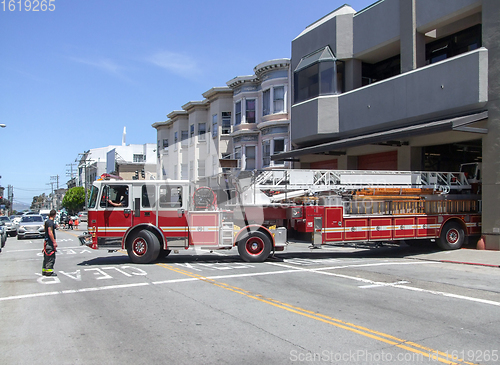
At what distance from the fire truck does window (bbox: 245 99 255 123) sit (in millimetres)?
17926

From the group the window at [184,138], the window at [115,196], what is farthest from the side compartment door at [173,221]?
the window at [184,138]

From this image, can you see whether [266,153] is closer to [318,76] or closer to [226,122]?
[226,122]

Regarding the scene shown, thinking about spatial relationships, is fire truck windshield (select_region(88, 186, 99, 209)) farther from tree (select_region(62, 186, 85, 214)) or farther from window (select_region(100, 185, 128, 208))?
tree (select_region(62, 186, 85, 214))

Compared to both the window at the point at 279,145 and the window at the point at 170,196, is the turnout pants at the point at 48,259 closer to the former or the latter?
the window at the point at 170,196

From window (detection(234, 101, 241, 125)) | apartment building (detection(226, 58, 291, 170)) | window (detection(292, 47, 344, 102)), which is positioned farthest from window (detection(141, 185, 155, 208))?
window (detection(234, 101, 241, 125))

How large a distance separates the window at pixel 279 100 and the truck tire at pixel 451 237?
15.4 meters

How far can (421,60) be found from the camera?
1866 centimetres

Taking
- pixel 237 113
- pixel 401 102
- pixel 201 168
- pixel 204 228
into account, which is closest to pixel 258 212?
pixel 204 228

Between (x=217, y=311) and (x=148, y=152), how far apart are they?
219 ft

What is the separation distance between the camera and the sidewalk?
1345 cm

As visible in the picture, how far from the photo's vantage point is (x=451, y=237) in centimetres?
1597

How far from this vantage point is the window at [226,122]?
35.6 m

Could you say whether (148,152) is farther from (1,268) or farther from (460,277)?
(460,277)

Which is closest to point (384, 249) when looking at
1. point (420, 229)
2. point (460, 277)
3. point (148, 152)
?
point (420, 229)
